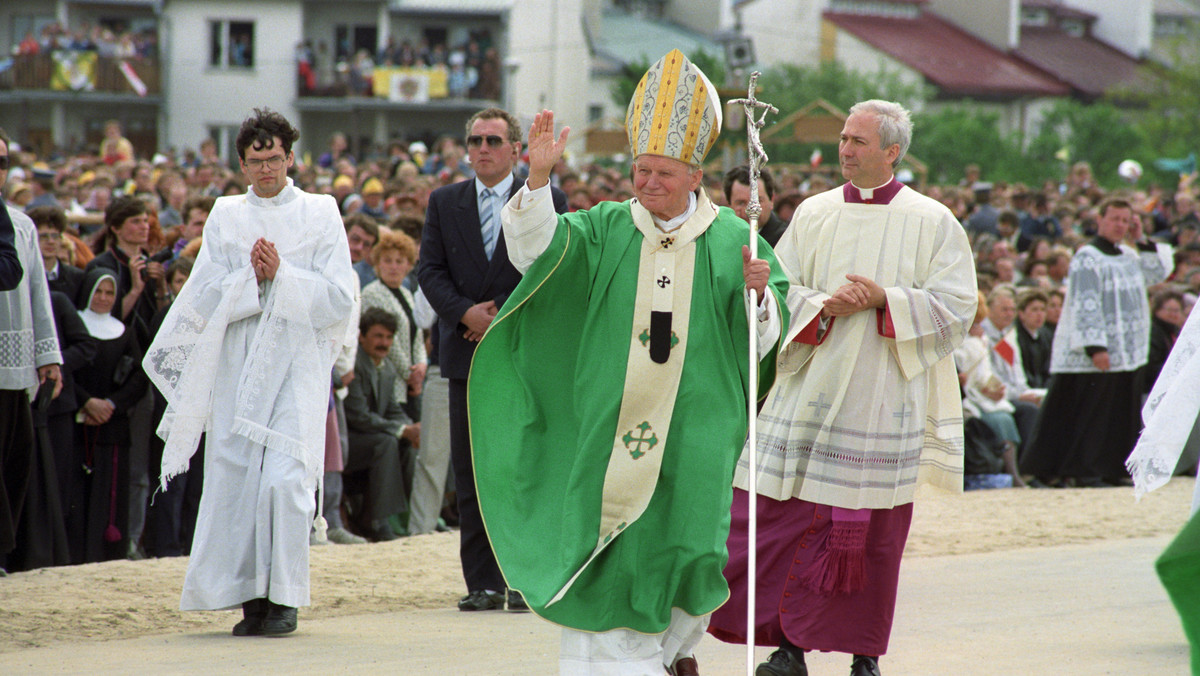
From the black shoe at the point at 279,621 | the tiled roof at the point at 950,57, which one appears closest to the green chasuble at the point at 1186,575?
the black shoe at the point at 279,621

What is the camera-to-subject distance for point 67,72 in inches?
1585

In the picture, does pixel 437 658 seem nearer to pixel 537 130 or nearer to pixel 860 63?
pixel 537 130

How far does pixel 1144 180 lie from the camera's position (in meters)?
38.6

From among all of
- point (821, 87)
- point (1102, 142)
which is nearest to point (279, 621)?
point (821, 87)

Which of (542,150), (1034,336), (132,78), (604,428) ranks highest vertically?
(132,78)

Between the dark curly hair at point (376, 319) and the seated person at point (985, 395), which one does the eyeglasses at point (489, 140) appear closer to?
the dark curly hair at point (376, 319)

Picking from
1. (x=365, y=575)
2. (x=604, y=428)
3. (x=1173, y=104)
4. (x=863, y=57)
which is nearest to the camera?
(x=604, y=428)

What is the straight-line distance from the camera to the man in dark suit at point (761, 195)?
304 inches

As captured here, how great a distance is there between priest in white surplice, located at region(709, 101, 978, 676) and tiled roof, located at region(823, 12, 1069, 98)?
48.0 m

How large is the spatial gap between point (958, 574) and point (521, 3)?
39.0m

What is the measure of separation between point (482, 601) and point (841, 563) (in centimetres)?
191

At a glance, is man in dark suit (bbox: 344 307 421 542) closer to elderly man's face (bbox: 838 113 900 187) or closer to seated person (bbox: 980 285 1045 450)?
elderly man's face (bbox: 838 113 900 187)

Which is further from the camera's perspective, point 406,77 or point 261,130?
point 406,77

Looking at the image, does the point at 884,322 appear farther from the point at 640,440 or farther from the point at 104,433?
the point at 104,433
